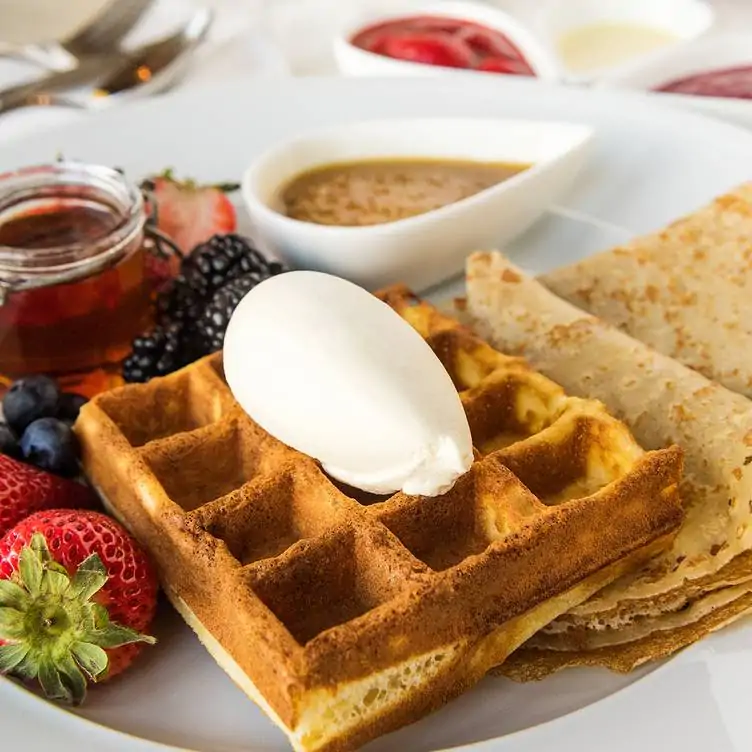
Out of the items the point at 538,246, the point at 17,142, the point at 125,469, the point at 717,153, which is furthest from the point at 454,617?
the point at 17,142

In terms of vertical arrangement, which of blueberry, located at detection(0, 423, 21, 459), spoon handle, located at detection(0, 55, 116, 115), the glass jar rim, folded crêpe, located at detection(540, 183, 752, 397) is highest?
the glass jar rim

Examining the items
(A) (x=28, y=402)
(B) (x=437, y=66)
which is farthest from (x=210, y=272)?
(B) (x=437, y=66)

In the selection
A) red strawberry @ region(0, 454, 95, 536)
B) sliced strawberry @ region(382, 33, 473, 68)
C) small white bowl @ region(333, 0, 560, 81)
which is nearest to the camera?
red strawberry @ region(0, 454, 95, 536)

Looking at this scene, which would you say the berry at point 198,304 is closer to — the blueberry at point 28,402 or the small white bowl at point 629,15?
the blueberry at point 28,402

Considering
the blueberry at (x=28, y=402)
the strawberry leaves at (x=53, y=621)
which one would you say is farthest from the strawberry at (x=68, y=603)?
the blueberry at (x=28, y=402)

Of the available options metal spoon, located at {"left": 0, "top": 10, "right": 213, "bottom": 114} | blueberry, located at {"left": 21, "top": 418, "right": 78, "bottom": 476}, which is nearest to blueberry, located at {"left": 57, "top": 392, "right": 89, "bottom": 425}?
blueberry, located at {"left": 21, "top": 418, "right": 78, "bottom": 476}

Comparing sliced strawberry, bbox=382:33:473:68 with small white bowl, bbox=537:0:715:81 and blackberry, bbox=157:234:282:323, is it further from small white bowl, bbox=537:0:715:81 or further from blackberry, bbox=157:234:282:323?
blackberry, bbox=157:234:282:323

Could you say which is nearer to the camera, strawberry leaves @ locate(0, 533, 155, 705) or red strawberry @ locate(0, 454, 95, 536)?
strawberry leaves @ locate(0, 533, 155, 705)

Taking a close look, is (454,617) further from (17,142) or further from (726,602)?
(17,142)
